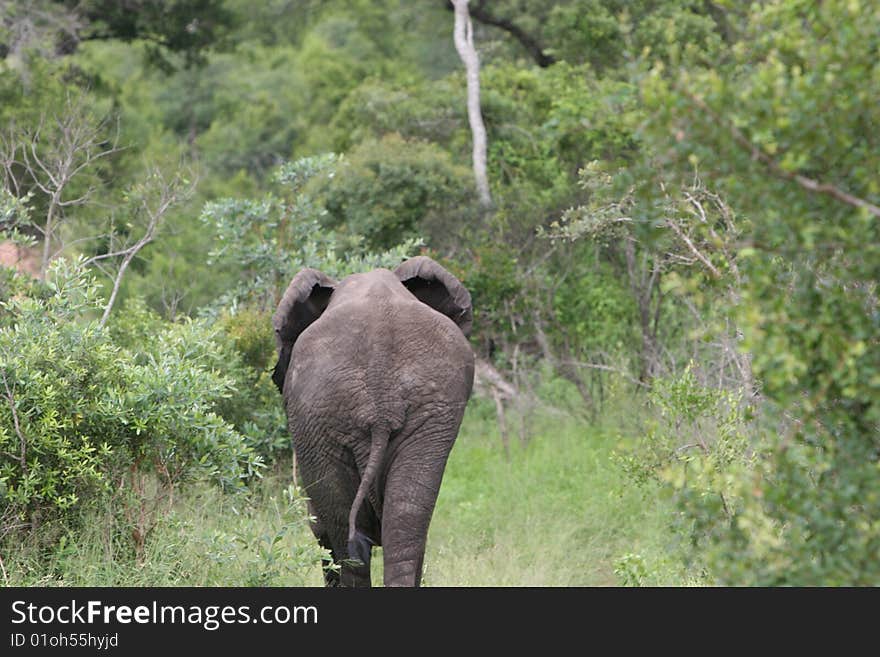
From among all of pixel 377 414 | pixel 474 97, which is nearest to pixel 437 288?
pixel 377 414

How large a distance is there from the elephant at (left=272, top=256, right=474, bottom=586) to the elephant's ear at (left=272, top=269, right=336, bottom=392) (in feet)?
1.01

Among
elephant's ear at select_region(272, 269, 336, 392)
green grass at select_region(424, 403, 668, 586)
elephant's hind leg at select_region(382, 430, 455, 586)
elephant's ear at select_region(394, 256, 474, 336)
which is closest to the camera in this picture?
elephant's hind leg at select_region(382, 430, 455, 586)

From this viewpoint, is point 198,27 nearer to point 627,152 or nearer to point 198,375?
point 627,152

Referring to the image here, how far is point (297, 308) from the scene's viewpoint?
23.6ft

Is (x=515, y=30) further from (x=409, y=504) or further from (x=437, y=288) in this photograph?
(x=409, y=504)

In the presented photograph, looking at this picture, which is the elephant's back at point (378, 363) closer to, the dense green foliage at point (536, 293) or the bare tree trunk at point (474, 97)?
the dense green foliage at point (536, 293)

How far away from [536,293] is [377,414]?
8.42m

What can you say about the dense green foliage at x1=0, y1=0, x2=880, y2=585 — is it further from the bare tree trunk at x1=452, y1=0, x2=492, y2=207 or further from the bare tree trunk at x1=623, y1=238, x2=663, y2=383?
the bare tree trunk at x1=452, y1=0, x2=492, y2=207

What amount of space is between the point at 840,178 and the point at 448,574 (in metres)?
5.21

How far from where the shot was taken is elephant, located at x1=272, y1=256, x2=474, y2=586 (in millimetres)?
6469

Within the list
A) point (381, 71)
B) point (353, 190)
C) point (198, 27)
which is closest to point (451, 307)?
point (353, 190)

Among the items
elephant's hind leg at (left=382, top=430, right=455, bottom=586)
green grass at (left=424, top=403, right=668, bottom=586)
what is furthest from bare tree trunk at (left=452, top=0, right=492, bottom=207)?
elephant's hind leg at (left=382, top=430, right=455, bottom=586)

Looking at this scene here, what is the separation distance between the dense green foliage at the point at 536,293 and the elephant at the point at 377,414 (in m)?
0.26

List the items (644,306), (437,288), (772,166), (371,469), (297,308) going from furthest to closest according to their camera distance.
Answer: (644,306), (437,288), (297,308), (371,469), (772,166)
